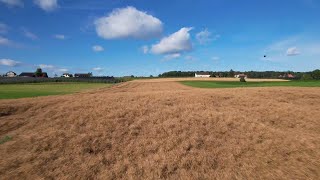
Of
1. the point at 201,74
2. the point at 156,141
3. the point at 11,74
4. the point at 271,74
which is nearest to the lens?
the point at 156,141

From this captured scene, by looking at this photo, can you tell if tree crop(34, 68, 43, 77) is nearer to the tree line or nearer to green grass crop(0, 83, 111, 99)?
the tree line

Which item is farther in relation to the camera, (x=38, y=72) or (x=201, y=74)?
(x=201, y=74)

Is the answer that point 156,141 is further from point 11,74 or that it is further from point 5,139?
point 11,74

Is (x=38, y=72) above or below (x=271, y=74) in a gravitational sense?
above

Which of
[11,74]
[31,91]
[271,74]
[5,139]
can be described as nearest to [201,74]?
[271,74]

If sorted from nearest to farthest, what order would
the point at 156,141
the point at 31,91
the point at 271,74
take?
the point at 156,141
the point at 31,91
the point at 271,74

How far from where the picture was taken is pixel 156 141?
13.8 meters

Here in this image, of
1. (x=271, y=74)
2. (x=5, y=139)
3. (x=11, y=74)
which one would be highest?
(x=11, y=74)

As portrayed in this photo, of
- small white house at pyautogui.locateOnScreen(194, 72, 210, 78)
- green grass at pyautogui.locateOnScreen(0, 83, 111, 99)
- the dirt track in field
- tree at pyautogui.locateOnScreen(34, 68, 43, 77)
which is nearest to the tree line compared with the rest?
small white house at pyautogui.locateOnScreen(194, 72, 210, 78)

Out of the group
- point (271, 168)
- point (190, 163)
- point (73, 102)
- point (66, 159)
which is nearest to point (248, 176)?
point (271, 168)

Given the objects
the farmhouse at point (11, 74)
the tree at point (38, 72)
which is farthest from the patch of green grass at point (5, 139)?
the farmhouse at point (11, 74)

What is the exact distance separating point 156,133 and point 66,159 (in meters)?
5.06

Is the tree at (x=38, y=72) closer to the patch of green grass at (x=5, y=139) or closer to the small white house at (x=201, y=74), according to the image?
the small white house at (x=201, y=74)

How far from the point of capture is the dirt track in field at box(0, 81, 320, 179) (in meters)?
10.9
